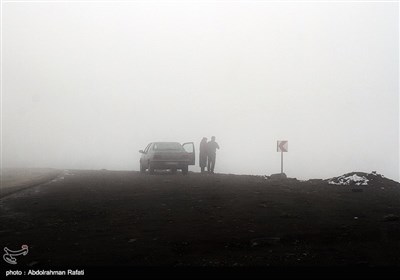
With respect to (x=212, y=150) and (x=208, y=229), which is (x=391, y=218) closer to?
(x=208, y=229)

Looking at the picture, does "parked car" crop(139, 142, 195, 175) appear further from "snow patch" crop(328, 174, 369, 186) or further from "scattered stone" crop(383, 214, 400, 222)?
"scattered stone" crop(383, 214, 400, 222)

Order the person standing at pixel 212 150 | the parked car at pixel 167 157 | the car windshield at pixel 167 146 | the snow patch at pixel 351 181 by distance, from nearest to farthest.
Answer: the snow patch at pixel 351 181, the parked car at pixel 167 157, the car windshield at pixel 167 146, the person standing at pixel 212 150

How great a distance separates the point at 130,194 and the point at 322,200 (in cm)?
580

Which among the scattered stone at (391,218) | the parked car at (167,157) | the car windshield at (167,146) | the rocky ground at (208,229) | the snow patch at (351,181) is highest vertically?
the car windshield at (167,146)

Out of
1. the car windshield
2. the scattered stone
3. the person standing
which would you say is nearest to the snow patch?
the scattered stone

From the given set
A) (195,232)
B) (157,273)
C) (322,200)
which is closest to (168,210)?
(195,232)

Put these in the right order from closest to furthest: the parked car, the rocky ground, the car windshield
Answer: the rocky ground
the parked car
the car windshield

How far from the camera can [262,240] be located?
6941 mm

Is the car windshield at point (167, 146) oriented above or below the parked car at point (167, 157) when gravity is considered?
above

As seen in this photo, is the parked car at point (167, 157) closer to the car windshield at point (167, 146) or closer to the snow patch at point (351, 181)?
the car windshield at point (167, 146)

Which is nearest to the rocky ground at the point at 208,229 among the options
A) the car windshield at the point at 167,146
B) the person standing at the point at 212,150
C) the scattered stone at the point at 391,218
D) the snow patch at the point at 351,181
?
the scattered stone at the point at 391,218

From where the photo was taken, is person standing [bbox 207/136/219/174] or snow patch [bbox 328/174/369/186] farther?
person standing [bbox 207/136/219/174]

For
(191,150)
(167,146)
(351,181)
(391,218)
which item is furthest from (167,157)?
(391,218)

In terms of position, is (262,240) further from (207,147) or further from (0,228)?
(207,147)
